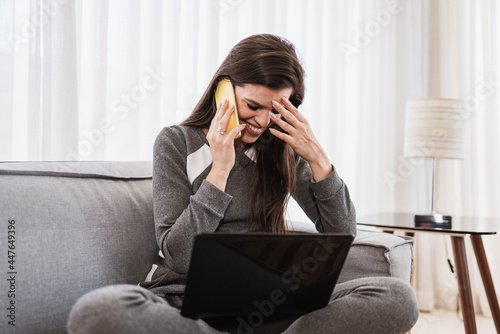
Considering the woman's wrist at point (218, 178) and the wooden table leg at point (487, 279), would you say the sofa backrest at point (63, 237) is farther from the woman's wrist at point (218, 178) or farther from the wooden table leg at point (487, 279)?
the wooden table leg at point (487, 279)

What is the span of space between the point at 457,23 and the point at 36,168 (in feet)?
8.08

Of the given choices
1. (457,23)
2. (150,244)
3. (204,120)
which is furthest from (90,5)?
(457,23)

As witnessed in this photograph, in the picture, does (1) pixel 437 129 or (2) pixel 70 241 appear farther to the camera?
(1) pixel 437 129

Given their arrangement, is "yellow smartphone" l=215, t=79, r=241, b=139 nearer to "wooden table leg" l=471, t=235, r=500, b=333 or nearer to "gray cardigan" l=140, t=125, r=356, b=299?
"gray cardigan" l=140, t=125, r=356, b=299

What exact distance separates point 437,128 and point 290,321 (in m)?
1.37

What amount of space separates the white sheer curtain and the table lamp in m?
0.51

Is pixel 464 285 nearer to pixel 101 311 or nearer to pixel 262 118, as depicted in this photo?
pixel 262 118

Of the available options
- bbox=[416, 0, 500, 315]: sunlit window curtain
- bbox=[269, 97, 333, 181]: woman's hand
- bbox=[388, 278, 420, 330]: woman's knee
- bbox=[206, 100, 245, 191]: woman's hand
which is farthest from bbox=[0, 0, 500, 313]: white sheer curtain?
bbox=[388, 278, 420, 330]: woman's knee

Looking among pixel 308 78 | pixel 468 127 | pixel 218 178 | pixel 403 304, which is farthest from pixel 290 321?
pixel 468 127

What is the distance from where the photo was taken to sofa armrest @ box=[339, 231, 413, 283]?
143cm

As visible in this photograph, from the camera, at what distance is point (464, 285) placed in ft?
6.52

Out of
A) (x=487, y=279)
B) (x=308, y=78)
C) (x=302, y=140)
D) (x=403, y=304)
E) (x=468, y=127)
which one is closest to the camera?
(x=403, y=304)

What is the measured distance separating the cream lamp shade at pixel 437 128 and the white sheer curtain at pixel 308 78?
502mm

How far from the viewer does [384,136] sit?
9.61 ft
